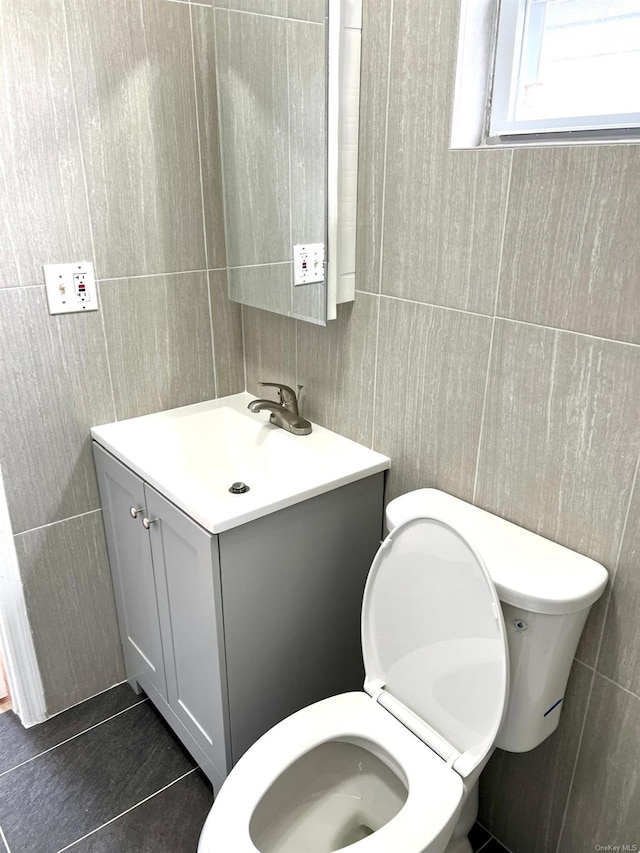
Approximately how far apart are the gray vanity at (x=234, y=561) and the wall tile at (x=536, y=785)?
0.43m

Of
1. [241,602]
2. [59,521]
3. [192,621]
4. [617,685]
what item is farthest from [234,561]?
[617,685]

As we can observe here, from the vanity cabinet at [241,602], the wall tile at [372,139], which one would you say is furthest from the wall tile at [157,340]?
the wall tile at [372,139]

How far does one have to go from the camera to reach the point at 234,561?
1328mm

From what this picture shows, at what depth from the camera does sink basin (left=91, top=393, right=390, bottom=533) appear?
4.41ft

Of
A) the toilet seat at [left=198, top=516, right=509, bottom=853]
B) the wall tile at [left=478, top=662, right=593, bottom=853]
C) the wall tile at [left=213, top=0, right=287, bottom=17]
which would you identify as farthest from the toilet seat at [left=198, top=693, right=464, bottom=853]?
the wall tile at [left=213, top=0, right=287, bottom=17]

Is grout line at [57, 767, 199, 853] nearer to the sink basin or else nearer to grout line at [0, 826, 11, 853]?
grout line at [0, 826, 11, 853]

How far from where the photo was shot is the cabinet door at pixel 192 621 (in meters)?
1.34

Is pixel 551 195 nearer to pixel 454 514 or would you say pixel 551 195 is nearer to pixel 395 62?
pixel 395 62

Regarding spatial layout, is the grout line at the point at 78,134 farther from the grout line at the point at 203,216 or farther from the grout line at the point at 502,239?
the grout line at the point at 502,239

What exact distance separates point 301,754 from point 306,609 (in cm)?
34

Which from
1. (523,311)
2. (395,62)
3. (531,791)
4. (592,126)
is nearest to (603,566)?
(523,311)

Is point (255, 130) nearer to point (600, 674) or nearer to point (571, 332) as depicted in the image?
point (571, 332)

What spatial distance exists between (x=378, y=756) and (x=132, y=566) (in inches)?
31.6

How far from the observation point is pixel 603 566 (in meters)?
1.16
